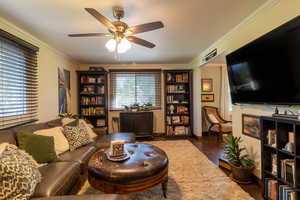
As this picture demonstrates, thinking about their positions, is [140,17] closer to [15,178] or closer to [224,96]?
[15,178]

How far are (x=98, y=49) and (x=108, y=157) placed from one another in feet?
8.51

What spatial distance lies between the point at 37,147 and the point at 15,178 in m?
0.75

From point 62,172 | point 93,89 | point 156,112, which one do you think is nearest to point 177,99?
point 156,112

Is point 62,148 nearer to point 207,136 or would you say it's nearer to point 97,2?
point 97,2

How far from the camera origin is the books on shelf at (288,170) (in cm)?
155

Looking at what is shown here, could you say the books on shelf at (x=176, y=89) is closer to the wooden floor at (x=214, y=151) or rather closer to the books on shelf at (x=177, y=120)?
the books on shelf at (x=177, y=120)

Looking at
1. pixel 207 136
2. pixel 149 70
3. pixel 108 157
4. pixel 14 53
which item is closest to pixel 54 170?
pixel 108 157

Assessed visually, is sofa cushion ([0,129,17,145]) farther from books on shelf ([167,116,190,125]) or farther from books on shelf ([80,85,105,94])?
books on shelf ([167,116,190,125])

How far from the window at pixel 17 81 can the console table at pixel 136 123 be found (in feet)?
7.49

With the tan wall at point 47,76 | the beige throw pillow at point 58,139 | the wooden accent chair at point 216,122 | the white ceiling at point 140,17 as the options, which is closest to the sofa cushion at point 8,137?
the beige throw pillow at point 58,139

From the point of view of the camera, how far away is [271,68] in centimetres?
176

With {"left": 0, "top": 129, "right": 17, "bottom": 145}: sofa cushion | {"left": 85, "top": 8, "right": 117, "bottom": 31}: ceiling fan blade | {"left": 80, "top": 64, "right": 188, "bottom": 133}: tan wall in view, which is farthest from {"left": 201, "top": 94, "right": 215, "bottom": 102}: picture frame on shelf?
{"left": 0, "top": 129, "right": 17, "bottom": 145}: sofa cushion

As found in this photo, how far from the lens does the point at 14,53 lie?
2428mm

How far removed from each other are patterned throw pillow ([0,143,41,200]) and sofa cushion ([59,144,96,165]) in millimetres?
760
